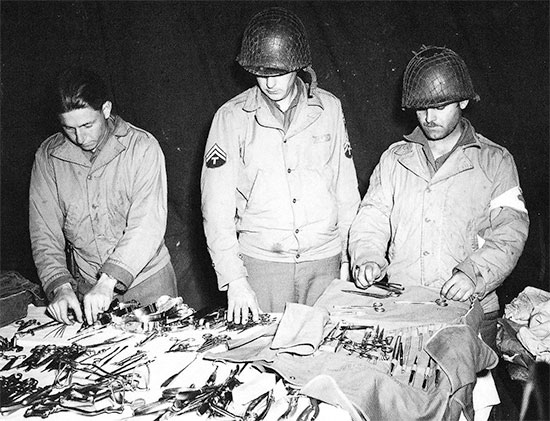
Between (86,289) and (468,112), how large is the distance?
9.96 ft

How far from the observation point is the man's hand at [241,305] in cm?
262

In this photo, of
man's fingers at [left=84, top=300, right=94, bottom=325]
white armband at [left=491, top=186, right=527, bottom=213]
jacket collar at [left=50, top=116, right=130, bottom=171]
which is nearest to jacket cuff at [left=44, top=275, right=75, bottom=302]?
man's fingers at [left=84, top=300, right=94, bottom=325]

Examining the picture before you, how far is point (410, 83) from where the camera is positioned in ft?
9.70

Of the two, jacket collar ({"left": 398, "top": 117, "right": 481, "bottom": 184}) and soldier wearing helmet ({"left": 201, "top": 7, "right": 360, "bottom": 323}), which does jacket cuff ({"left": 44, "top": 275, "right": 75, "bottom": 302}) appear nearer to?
soldier wearing helmet ({"left": 201, "top": 7, "right": 360, "bottom": 323})

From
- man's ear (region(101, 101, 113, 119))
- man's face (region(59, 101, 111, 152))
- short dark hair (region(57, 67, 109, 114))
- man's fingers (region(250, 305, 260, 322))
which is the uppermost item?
short dark hair (region(57, 67, 109, 114))

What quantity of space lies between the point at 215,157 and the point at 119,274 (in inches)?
31.6

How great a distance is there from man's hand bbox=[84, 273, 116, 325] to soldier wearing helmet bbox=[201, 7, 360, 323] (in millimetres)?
549

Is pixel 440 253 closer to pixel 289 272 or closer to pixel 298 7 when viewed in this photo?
pixel 289 272

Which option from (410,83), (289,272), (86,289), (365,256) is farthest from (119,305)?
(410,83)

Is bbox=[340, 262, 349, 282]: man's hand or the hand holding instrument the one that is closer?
the hand holding instrument

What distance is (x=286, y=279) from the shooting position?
326cm

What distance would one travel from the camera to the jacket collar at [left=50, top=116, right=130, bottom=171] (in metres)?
3.18

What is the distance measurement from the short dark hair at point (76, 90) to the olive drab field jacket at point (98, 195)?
28cm

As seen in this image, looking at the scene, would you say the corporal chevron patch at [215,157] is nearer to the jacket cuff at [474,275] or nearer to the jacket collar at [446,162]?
the jacket collar at [446,162]
